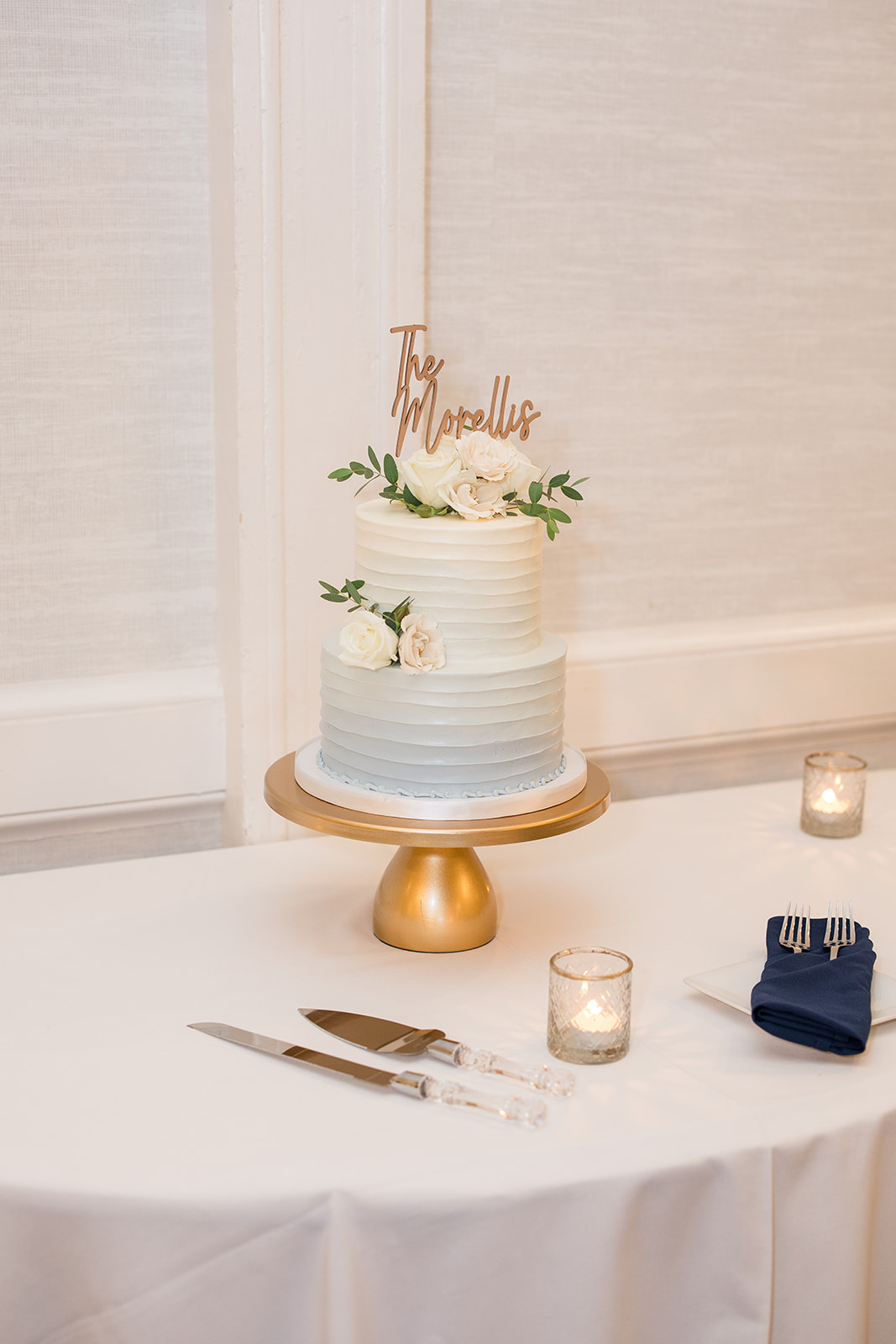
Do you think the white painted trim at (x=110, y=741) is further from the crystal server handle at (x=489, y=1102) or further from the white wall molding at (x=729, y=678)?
the crystal server handle at (x=489, y=1102)

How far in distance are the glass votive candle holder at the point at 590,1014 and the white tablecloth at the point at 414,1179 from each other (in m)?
0.02

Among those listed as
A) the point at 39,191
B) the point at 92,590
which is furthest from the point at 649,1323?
the point at 39,191

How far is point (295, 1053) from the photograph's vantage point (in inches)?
36.6

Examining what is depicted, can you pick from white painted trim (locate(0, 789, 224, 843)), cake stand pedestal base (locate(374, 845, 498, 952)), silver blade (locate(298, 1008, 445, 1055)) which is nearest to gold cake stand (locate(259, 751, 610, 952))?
cake stand pedestal base (locate(374, 845, 498, 952))

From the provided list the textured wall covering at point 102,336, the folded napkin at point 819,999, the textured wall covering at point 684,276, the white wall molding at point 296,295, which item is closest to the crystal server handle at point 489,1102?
the folded napkin at point 819,999

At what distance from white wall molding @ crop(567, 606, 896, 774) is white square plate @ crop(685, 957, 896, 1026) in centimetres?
61

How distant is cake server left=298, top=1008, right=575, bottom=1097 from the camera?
2.96ft

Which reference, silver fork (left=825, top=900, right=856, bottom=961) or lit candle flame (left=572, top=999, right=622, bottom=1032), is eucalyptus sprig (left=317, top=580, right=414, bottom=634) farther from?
silver fork (left=825, top=900, right=856, bottom=961)

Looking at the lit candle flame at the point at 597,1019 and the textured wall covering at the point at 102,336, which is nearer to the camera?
the lit candle flame at the point at 597,1019

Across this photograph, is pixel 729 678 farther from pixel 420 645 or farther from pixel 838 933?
pixel 420 645

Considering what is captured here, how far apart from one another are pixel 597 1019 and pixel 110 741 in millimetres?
735

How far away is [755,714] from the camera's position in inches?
69.6

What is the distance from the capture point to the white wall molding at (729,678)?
1.66 m

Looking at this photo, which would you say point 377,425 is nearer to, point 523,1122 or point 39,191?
point 39,191
